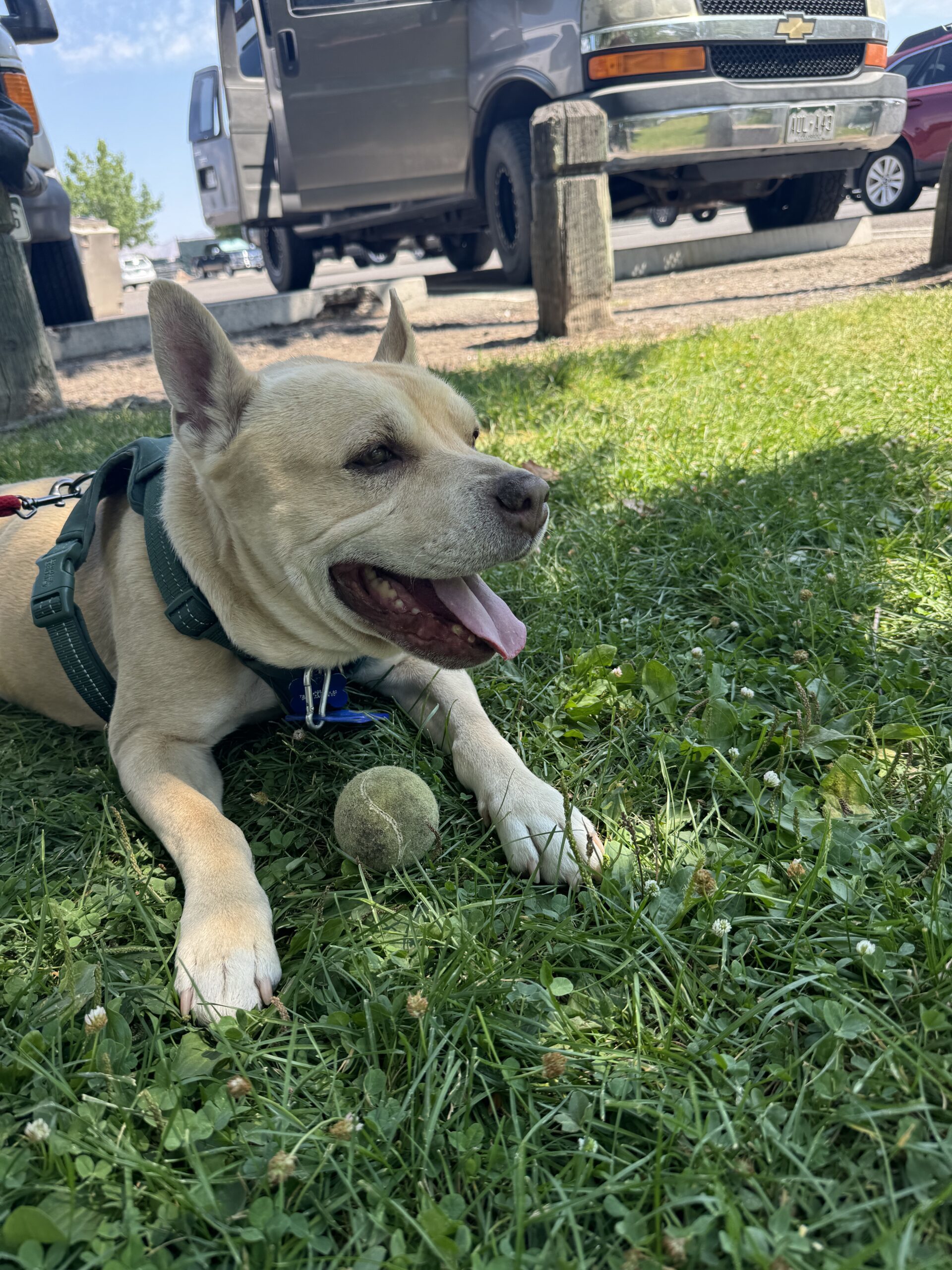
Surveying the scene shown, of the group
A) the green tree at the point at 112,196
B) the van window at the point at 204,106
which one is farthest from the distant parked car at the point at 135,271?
the van window at the point at 204,106

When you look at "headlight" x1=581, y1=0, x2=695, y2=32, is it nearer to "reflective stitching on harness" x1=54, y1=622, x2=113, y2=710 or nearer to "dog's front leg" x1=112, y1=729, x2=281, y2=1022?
"reflective stitching on harness" x1=54, y1=622, x2=113, y2=710

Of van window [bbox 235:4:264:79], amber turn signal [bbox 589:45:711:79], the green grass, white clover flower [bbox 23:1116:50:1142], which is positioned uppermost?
van window [bbox 235:4:264:79]

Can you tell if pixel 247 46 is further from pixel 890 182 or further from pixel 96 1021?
pixel 96 1021

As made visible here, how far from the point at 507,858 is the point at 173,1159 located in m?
0.86

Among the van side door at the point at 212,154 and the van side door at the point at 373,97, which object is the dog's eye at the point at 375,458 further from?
the van side door at the point at 212,154

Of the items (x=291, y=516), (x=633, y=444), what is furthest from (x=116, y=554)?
(x=633, y=444)

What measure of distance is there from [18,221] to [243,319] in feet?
11.6

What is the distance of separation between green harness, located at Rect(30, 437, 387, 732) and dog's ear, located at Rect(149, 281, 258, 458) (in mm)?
276

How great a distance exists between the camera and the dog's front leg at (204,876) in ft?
5.32

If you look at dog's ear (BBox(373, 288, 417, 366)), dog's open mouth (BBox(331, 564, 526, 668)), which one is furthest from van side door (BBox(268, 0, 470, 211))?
dog's open mouth (BBox(331, 564, 526, 668))

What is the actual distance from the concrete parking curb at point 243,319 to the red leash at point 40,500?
23.6 feet

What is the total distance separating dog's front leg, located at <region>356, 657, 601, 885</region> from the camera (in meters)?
1.86

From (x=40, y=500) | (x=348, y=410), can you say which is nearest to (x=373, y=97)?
(x=40, y=500)

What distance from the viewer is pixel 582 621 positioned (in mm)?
2934
